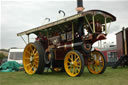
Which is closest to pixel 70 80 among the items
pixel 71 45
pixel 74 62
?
pixel 74 62

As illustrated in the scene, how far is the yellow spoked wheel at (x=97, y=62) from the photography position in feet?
25.6

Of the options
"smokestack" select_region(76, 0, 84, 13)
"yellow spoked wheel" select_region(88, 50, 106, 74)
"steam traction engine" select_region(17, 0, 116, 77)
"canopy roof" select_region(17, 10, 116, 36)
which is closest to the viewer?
"canopy roof" select_region(17, 10, 116, 36)

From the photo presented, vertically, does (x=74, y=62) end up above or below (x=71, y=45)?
below

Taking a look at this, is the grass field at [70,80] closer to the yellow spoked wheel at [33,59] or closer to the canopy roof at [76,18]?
the yellow spoked wheel at [33,59]

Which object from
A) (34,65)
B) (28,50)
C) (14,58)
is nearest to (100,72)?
(34,65)

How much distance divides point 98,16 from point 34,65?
3600 millimetres

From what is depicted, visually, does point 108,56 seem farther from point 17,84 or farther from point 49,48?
point 17,84

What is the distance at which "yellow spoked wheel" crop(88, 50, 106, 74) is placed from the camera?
307 inches

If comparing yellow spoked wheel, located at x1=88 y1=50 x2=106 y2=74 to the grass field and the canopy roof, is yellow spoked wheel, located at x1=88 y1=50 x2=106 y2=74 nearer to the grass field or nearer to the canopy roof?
the grass field

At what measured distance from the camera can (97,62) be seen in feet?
26.3

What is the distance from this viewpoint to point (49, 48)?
858 cm

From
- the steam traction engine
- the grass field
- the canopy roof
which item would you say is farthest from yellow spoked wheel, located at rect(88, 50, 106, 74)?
the canopy roof

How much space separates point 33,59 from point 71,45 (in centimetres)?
211

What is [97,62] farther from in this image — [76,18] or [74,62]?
[76,18]
